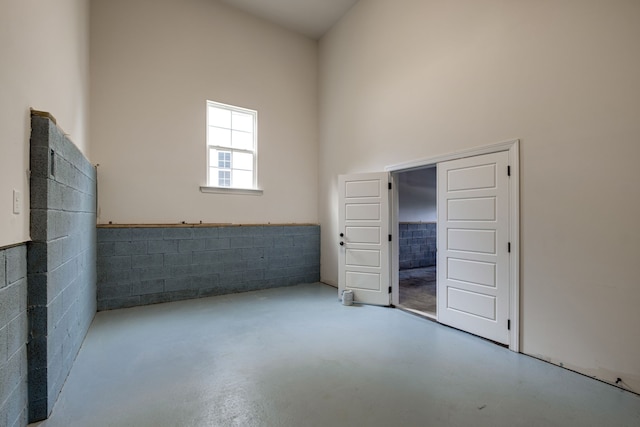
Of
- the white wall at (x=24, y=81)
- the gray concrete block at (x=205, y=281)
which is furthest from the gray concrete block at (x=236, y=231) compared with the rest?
the white wall at (x=24, y=81)

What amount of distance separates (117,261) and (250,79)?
3712 mm

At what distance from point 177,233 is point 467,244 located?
411cm

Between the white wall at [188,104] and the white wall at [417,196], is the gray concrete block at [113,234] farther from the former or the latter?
the white wall at [417,196]

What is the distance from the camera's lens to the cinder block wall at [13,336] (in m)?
1.47

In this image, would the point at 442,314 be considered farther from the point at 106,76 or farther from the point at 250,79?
the point at 106,76

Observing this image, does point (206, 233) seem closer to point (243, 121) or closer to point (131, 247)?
point (131, 247)

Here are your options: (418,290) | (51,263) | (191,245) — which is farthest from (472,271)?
(191,245)

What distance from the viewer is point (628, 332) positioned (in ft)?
7.26

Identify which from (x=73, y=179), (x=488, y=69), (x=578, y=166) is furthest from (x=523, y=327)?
(x=73, y=179)

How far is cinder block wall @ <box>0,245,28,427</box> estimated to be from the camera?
1.47m

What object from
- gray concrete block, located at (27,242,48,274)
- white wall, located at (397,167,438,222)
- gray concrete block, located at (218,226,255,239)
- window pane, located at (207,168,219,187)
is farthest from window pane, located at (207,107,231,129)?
white wall, located at (397,167,438,222)

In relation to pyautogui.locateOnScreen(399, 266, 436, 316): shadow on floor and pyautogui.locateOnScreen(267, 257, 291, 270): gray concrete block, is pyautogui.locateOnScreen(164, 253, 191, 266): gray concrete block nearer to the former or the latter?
pyautogui.locateOnScreen(267, 257, 291, 270): gray concrete block

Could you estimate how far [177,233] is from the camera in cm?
451

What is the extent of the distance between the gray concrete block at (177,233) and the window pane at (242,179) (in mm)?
1135
